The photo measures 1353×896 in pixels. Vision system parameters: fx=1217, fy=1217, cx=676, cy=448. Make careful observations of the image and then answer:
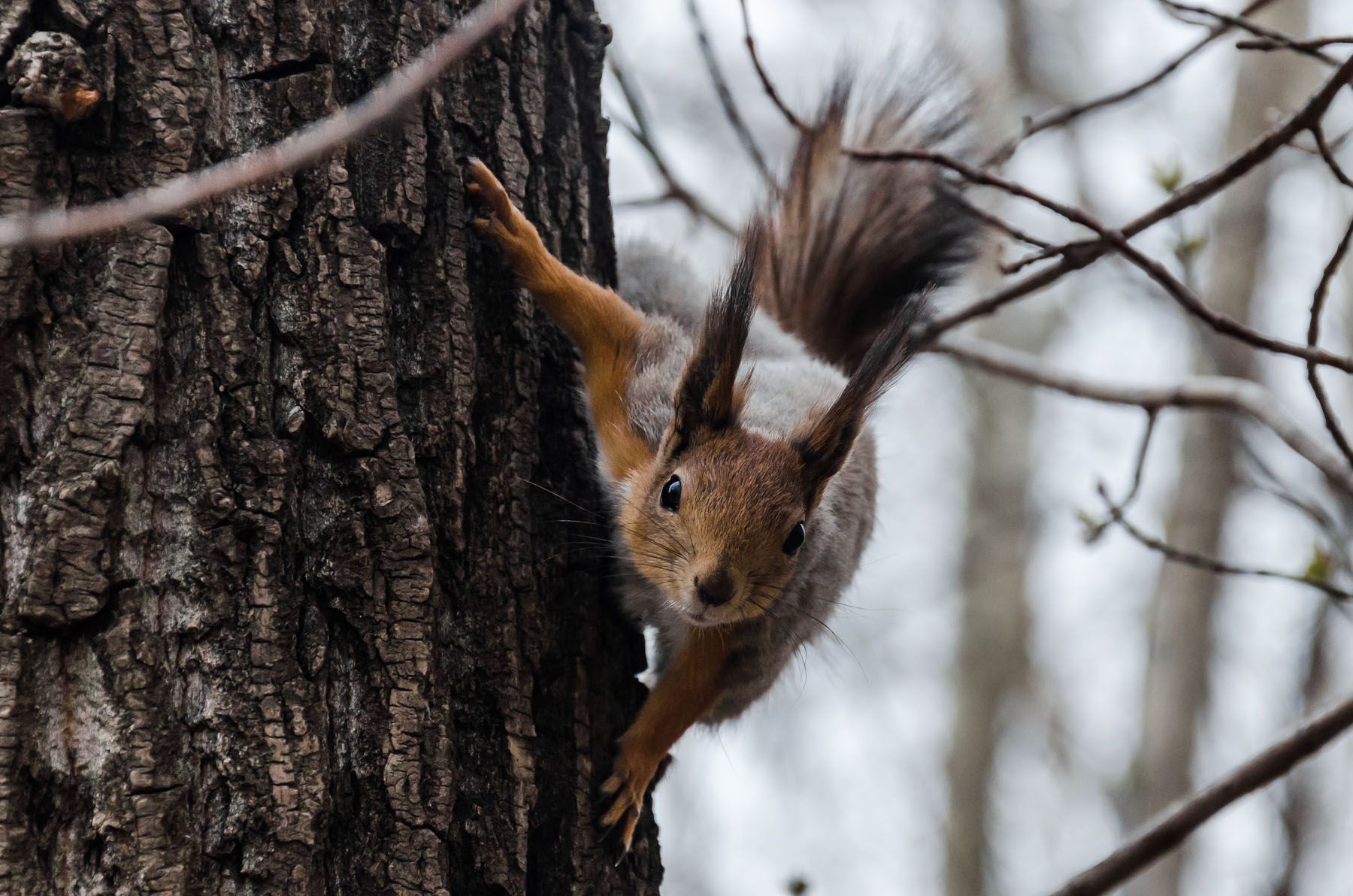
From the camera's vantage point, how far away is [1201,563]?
2.38 m

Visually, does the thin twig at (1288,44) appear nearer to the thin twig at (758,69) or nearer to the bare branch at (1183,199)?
the bare branch at (1183,199)

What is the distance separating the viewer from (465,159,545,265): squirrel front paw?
5.72ft

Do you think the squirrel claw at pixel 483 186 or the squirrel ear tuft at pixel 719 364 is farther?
the squirrel ear tuft at pixel 719 364

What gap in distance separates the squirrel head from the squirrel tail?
748 millimetres

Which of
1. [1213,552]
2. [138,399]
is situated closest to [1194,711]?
[1213,552]

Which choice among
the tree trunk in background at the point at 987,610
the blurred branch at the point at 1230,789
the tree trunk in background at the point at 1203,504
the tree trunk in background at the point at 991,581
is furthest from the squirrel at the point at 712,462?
the tree trunk in background at the point at 987,610

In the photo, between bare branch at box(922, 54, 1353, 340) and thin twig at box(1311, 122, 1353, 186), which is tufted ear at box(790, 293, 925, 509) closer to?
bare branch at box(922, 54, 1353, 340)

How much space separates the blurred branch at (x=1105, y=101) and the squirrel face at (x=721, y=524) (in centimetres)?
85

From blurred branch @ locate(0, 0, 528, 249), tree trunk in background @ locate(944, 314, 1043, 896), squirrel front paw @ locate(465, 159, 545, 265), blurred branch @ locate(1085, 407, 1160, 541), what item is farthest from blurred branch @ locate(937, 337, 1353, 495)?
tree trunk in background @ locate(944, 314, 1043, 896)

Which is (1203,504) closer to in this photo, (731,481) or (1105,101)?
(1105,101)

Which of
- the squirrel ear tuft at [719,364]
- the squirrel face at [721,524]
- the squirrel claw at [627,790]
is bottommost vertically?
the squirrel claw at [627,790]

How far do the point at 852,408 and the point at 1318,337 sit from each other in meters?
0.73

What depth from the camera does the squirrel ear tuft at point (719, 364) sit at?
6.52ft

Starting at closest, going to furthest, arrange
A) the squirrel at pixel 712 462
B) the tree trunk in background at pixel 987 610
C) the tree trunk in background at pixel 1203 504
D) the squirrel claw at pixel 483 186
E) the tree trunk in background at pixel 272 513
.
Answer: the tree trunk in background at pixel 272 513, the squirrel claw at pixel 483 186, the squirrel at pixel 712 462, the tree trunk in background at pixel 1203 504, the tree trunk in background at pixel 987 610
